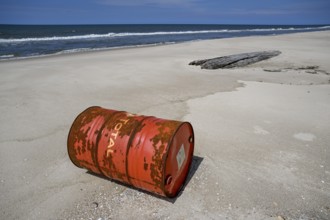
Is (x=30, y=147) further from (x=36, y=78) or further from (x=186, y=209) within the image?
(x=36, y=78)

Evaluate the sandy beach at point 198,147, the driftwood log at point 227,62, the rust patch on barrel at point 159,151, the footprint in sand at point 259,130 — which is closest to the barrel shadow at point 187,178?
the sandy beach at point 198,147

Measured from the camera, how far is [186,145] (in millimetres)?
3104

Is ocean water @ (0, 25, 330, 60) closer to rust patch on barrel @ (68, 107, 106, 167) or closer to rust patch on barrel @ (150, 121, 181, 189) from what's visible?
rust patch on barrel @ (68, 107, 106, 167)

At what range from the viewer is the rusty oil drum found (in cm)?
260

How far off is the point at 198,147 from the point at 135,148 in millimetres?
1646

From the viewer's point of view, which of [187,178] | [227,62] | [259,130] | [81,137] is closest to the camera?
[81,137]

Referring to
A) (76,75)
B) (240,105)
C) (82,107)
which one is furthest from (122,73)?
(240,105)

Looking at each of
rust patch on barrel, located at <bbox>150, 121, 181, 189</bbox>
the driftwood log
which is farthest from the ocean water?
rust patch on barrel, located at <bbox>150, 121, 181, 189</bbox>

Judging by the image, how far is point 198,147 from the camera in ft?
13.4

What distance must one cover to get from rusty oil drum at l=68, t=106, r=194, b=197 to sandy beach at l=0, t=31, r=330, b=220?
0.34 metres

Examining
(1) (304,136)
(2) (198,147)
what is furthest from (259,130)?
(2) (198,147)

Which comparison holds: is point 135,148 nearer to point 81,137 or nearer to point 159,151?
point 159,151

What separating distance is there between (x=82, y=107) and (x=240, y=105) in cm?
357

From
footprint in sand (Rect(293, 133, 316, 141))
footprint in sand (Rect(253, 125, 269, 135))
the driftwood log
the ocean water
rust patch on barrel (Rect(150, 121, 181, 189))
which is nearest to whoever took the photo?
rust patch on barrel (Rect(150, 121, 181, 189))
